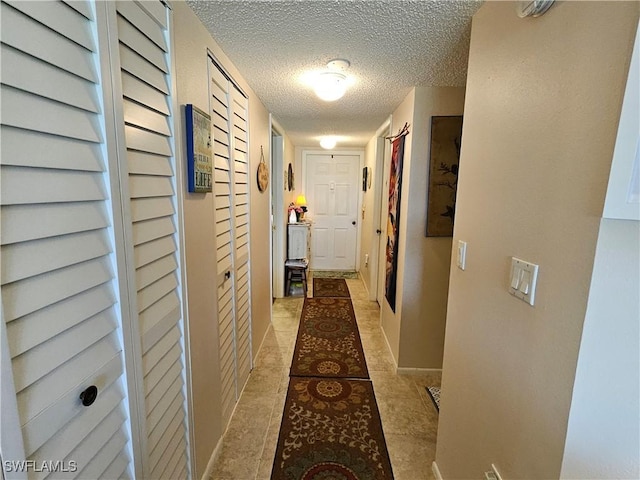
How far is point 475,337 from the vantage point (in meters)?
1.19

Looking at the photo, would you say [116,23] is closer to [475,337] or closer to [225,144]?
[225,144]

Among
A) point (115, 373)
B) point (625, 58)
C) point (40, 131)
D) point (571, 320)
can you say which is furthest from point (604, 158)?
point (115, 373)

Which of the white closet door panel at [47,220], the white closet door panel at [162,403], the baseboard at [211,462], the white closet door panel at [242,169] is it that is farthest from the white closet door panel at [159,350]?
the white closet door panel at [242,169]

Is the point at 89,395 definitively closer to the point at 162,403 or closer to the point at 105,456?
the point at 105,456

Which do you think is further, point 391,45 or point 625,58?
point 391,45

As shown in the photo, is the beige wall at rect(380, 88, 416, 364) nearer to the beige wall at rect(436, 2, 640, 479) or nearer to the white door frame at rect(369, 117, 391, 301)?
the white door frame at rect(369, 117, 391, 301)

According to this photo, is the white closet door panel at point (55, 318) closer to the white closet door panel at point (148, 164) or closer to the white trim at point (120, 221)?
the white trim at point (120, 221)

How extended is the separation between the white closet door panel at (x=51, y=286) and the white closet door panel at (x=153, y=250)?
0.13 m

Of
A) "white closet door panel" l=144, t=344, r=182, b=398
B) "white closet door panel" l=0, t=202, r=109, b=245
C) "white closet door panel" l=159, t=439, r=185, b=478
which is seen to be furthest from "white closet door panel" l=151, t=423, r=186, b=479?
"white closet door panel" l=0, t=202, r=109, b=245

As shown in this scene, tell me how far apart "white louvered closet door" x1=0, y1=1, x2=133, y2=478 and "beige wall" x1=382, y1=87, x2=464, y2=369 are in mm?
1883

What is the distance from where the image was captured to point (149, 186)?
0.94 metres

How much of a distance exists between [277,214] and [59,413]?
3.29 m

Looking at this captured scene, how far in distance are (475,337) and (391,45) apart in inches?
53.6

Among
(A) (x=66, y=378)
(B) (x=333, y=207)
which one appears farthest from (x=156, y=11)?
(B) (x=333, y=207)
